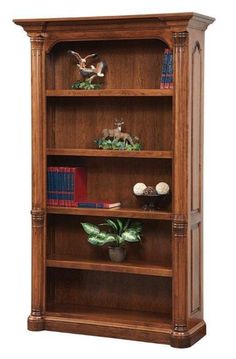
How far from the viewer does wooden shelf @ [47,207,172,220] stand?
7091mm

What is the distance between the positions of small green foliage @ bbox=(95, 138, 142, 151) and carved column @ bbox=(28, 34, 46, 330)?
430 mm

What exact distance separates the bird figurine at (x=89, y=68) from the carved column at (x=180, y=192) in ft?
2.41

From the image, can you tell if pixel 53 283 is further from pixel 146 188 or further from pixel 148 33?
pixel 148 33

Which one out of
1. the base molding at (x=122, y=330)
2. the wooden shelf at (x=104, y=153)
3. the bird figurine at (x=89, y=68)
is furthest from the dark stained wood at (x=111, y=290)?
the bird figurine at (x=89, y=68)

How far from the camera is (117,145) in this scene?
7.34 meters

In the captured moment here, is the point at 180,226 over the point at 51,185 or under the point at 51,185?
under

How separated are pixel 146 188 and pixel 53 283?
111 cm

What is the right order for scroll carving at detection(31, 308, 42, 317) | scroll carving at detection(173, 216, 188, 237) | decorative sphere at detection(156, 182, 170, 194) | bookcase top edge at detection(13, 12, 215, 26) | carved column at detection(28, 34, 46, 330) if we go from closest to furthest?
1. bookcase top edge at detection(13, 12, 215, 26)
2. scroll carving at detection(173, 216, 188, 237)
3. decorative sphere at detection(156, 182, 170, 194)
4. carved column at detection(28, 34, 46, 330)
5. scroll carving at detection(31, 308, 42, 317)

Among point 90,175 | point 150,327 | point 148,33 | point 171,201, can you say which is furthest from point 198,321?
point 148,33

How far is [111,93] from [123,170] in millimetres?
649

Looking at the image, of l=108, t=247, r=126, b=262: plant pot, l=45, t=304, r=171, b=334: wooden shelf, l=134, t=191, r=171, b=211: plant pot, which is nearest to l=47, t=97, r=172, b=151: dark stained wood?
l=134, t=191, r=171, b=211: plant pot

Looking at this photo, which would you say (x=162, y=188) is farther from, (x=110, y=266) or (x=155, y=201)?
(x=110, y=266)

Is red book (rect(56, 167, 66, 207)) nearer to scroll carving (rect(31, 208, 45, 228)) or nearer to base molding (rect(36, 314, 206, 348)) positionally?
scroll carving (rect(31, 208, 45, 228))

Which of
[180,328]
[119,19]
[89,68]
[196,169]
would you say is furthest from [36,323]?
[119,19]
